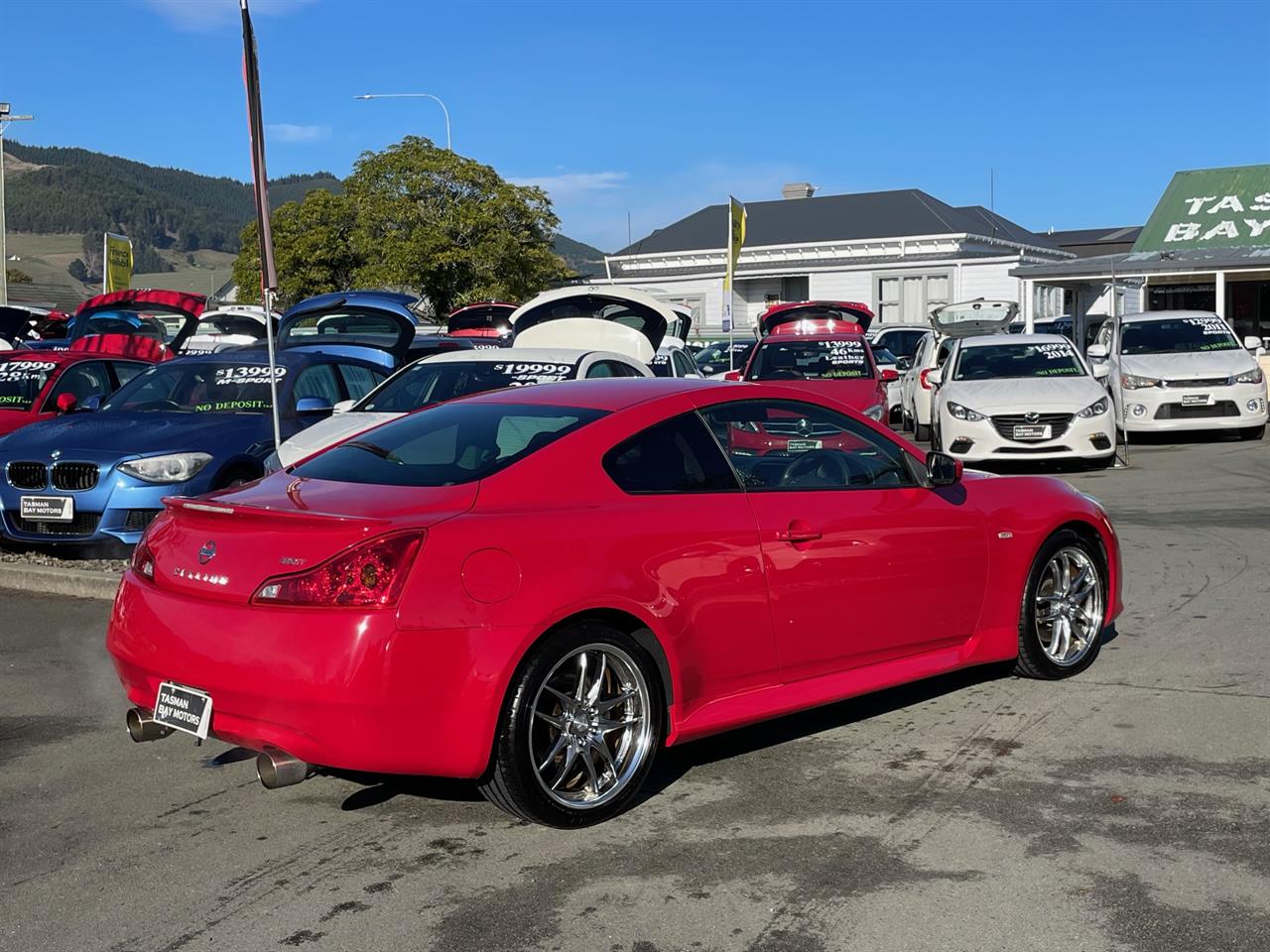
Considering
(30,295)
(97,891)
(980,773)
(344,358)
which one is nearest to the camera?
(97,891)

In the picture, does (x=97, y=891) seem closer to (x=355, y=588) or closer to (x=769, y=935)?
(x=355, y=588)

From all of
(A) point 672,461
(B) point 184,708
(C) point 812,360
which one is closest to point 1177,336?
(C) point 812,360

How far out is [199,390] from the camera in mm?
12078

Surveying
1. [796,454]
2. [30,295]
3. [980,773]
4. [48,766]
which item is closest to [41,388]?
[48,766]

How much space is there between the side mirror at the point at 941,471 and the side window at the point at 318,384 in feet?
22.6

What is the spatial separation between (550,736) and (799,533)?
1.29 metres

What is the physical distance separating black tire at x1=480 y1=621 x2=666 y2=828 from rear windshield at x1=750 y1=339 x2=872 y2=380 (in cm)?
1395

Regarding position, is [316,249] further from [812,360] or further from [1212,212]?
[812,360]

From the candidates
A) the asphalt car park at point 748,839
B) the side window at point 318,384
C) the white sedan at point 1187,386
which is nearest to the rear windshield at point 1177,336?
the white sedan at point 1187,386

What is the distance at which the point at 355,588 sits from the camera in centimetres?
457

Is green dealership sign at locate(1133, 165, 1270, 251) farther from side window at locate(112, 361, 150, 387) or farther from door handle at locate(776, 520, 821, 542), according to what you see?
door handle at locate(776, 520, 821, 542)

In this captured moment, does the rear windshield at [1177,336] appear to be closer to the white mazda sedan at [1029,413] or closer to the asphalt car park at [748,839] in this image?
the white mazda sedan at [1029,413]

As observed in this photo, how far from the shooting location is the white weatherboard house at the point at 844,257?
4669 cm

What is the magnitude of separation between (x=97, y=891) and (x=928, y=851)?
2.51 meters
